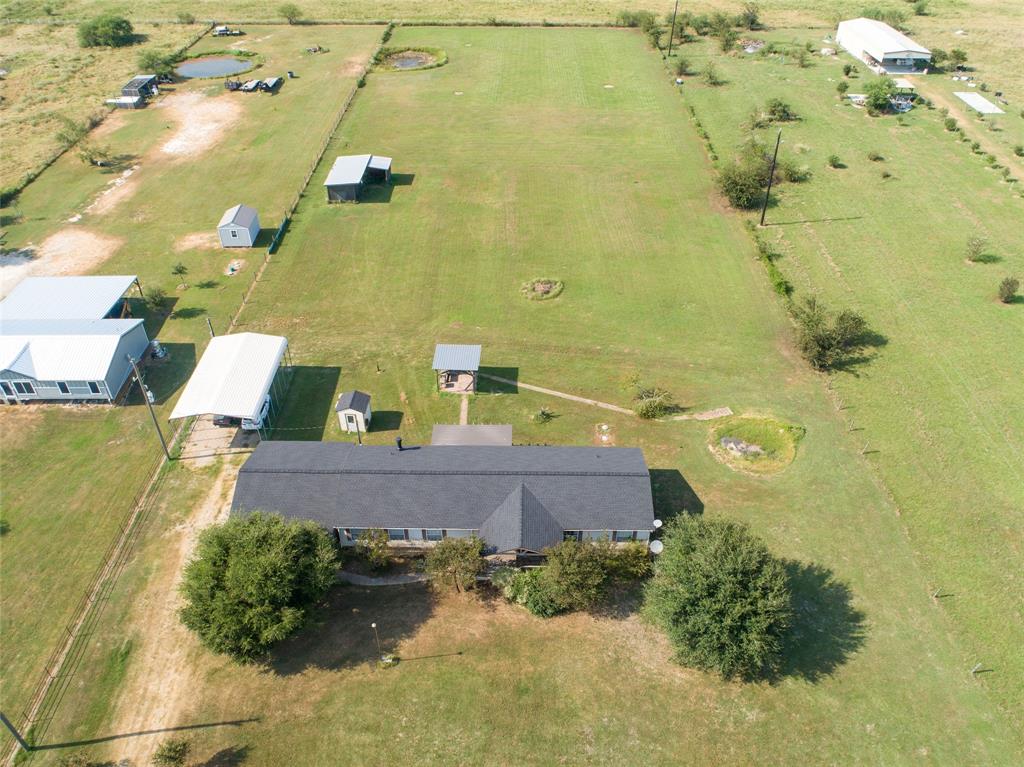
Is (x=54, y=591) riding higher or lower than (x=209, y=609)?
lower

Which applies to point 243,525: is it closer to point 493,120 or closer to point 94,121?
point 493,120

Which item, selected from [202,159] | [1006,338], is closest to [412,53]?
[202,159]

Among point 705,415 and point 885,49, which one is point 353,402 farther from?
point 885,49

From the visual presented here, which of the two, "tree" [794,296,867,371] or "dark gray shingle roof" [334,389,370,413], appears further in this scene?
"tree" [794,296,867,371]

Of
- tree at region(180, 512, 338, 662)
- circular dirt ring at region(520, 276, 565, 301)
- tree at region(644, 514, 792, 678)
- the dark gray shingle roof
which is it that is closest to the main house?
tree at region(180, 512, 338, 662)

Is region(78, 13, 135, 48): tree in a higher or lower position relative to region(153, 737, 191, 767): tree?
higher

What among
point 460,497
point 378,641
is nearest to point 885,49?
point 460,497

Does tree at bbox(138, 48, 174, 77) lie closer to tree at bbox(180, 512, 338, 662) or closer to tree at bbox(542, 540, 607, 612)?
tree at bbox(180, 512, 338, 662)

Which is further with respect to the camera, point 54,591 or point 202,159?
point 202,159
